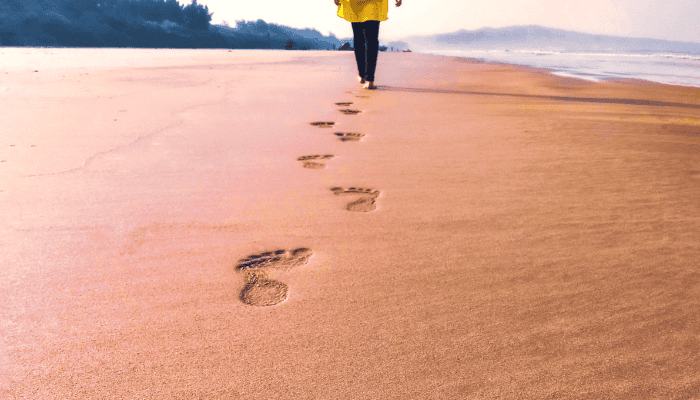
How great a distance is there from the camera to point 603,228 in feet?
3.52

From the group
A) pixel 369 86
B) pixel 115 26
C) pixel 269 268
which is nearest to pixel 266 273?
pixel 269 268

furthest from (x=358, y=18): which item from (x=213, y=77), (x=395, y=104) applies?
(x=213, y=77)

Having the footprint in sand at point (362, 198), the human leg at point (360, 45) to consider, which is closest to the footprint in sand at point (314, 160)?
the footprint in sand at point (362, 198)

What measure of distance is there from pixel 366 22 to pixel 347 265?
3352 mm

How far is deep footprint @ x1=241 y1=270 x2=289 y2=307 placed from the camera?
0.78 meters

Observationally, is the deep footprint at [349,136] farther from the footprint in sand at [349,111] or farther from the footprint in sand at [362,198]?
the footprint in sand at [362,198]

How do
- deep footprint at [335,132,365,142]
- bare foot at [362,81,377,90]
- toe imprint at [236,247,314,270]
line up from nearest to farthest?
1. toe imprint at [236,247,314,270]
2. deep footprint at [335,132,365,142]
3. bare foot at [362,81,377,90]

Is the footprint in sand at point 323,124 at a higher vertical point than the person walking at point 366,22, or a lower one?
lower

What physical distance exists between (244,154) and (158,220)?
25.9 inches

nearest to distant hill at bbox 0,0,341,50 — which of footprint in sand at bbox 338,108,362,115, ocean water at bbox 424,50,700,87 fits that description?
ocean water at bbox 424,50,700,87

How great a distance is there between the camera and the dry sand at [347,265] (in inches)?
24.0

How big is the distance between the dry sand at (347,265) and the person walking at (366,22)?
80.1 inches

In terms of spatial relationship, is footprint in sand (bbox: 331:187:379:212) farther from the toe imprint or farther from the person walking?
the person walking

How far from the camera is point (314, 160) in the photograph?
5.43ft
